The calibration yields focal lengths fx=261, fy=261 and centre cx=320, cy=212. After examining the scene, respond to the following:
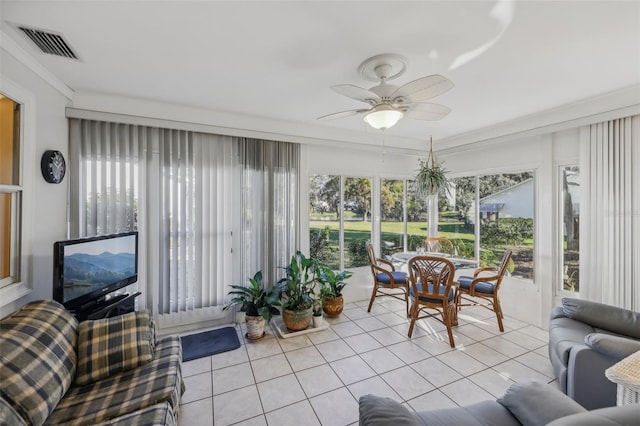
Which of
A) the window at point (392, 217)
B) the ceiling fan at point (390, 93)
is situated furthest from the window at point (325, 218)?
the ceiling fan at point (390, 93)

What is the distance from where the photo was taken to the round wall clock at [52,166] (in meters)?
2.15

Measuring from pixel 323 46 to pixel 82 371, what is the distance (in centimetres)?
254

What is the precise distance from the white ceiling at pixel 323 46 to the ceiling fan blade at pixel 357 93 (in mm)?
294

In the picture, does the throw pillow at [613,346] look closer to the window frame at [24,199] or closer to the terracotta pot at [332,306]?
the terracotta pot at [332,306]

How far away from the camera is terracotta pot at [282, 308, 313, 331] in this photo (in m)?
2.98

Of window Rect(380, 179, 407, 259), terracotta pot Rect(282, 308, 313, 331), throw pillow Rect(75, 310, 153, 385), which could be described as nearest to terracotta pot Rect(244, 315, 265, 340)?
terracotta pot Rect(282, 308, 313, 331)

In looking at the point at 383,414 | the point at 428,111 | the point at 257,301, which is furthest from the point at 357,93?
the point at 257,301

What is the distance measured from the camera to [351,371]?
233cm

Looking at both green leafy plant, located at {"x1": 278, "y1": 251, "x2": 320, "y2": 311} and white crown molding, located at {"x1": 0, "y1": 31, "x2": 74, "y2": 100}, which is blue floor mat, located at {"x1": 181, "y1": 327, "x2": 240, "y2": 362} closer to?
green leafy plant, located at {"x1": 278, "y1": 251, "x2": 320, "y2": 311}

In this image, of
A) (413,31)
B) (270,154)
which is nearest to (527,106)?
(413,31)

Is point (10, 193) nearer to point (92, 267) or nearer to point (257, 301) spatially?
point (92, 267)

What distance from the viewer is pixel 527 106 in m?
2.84

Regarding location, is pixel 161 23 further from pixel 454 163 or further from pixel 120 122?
pixel 454 163

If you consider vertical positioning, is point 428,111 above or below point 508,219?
above
